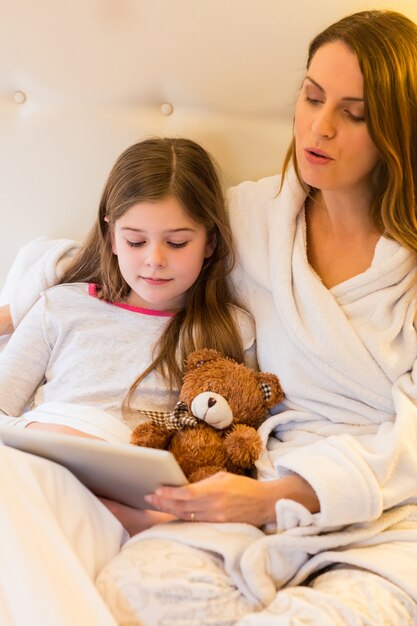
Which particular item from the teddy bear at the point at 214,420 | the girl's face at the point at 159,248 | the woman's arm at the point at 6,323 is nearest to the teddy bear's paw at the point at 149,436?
the teddy bear at the point at 214,420

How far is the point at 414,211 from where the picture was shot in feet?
4.50

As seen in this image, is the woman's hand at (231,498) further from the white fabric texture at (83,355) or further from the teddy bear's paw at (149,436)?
the white fabric texture at (83,355)

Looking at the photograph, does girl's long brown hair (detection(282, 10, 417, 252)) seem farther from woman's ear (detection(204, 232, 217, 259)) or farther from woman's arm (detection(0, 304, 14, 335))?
woman's arm (detection(0, 304, 14, 335))

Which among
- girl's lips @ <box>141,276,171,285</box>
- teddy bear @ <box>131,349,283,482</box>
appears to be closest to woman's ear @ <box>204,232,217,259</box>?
girl's lips @ <box>141,276,171,285</box>

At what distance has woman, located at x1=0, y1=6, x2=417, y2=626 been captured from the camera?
1100 millimetres

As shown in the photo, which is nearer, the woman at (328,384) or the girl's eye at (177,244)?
the woman at (328,384)

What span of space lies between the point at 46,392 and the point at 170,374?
0.23m

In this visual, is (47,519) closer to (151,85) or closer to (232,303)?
(232,303)

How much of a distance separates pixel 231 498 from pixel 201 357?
0.27 metres

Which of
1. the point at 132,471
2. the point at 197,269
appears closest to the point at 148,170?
the point at 197,269

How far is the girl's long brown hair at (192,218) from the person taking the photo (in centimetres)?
146

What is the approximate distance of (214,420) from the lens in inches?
51.1

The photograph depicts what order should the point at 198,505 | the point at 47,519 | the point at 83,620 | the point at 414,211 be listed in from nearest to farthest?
the point at 83,620 < the point at 47,519 < the point at 198,505 < the point at 414,211

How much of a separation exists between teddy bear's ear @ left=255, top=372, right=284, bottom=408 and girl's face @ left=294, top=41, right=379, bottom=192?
31cm
